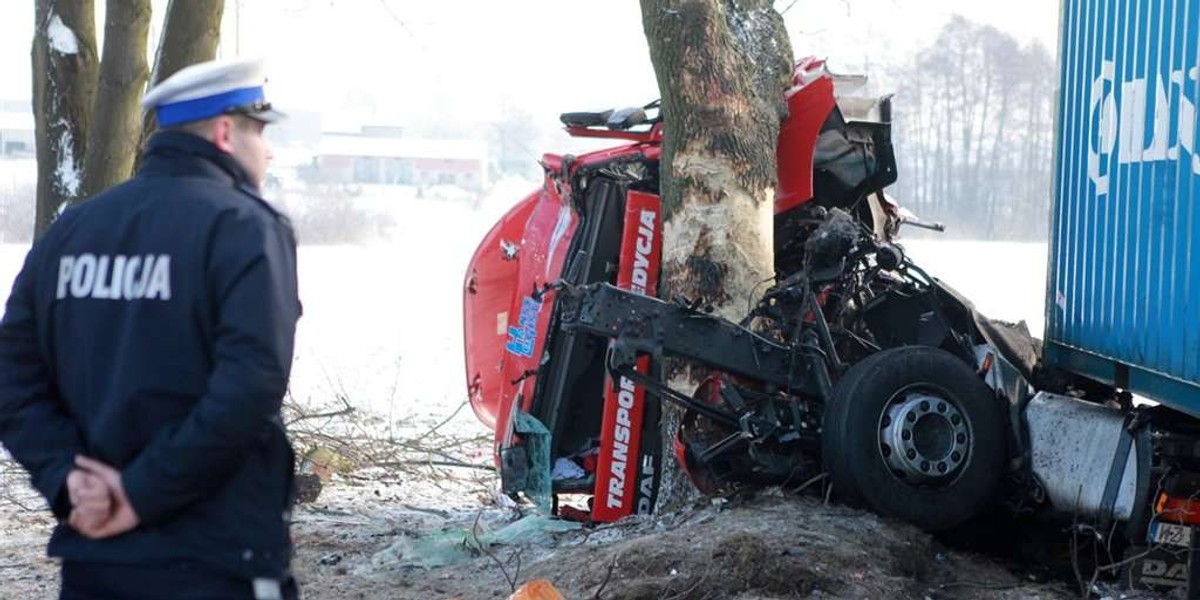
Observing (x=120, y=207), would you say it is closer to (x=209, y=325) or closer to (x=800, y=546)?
(x=209, y=325)

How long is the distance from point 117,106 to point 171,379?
901 centimetres

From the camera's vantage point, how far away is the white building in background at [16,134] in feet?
221

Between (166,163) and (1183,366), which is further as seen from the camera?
(1183,366)

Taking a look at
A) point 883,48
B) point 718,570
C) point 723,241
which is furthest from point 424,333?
point 883,48

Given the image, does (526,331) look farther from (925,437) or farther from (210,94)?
(210,94)

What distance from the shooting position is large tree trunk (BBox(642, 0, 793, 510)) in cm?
747

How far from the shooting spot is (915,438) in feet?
21.4

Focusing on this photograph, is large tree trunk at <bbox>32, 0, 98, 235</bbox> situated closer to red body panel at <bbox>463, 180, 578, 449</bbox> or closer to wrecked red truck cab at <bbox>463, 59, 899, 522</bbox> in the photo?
red body panel at <bbox>463, 180, 578, 449</bbox>

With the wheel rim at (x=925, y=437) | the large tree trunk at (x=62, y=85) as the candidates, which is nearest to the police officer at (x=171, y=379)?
the wheel rim at (x=925, y=437)

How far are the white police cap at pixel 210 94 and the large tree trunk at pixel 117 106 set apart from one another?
28.3 feet

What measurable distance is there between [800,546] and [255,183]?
10.8 ft

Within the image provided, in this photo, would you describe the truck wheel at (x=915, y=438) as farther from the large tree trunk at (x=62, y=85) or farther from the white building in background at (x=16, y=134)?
the white building in background at (x=16, y=134)

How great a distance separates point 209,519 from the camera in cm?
314

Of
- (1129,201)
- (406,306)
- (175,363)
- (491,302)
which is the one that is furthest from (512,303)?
(406,306)
